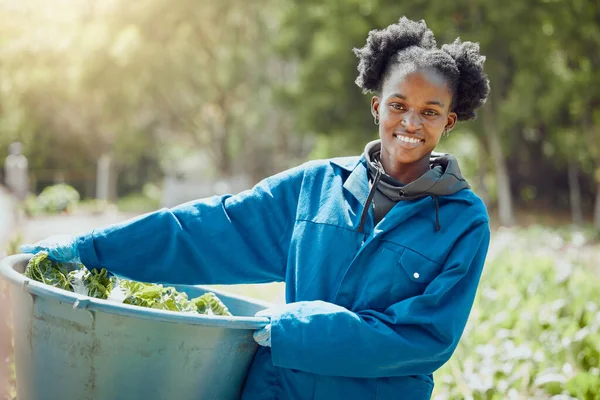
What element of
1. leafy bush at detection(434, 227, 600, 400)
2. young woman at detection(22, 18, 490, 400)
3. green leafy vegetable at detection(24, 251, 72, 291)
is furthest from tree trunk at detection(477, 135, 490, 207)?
green leafy vegetable at detection(24, 251, 72, 291)

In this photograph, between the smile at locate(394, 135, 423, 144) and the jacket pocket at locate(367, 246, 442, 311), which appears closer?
the jacket pocket at locate(367, 246, 442, 311)

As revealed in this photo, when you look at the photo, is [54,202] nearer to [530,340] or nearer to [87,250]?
[530,340]

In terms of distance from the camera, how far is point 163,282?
8.22 feet

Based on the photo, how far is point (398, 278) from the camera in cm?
218

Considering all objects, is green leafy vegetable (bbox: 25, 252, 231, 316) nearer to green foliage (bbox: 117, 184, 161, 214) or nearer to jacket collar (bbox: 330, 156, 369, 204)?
jacket collar (bbox: 330, 156, 369, 204)

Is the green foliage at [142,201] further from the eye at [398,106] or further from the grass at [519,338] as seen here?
the eye at [398,106]

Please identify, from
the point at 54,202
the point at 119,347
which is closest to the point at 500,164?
the point at 54,202

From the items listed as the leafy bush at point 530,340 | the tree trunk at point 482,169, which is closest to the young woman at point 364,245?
the leafy bush at point 530,340

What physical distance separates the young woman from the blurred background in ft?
6.84

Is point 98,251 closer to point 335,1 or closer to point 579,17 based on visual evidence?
point 579,17

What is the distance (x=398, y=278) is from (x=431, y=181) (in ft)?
1.05

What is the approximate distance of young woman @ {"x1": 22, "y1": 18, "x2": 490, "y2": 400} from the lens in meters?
2.05

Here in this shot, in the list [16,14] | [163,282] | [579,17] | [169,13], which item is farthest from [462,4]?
[16,14]

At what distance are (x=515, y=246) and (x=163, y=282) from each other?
774cm
